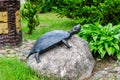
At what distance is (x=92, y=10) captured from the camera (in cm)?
1014

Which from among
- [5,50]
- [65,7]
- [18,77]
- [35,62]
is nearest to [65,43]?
[35,62]

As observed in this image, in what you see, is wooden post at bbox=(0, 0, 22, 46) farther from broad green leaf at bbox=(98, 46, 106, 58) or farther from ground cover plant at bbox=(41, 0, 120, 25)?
ground cover plant at bbox=(41, 0, 120, 25)

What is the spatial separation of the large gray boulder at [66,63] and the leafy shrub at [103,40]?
1.25ft

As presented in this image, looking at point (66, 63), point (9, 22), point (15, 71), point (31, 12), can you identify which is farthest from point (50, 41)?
point (31, 12)

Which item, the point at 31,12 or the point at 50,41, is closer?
the point at 50,41

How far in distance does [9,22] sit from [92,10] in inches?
123

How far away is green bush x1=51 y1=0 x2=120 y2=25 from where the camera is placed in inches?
384

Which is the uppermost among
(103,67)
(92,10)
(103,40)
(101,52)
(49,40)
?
(49,40)

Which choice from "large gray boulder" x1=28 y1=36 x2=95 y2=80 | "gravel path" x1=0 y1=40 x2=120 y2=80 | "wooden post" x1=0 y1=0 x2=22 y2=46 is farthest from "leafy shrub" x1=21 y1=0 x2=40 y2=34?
"large gray boulder" x1=28 y1=36 x2=95 y2=80

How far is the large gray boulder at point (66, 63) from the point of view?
5.57 meters

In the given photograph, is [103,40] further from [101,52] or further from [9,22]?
Answer: [9,22]

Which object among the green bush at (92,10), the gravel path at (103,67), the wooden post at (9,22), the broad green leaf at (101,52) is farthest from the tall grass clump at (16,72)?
the green bush at (92,10)

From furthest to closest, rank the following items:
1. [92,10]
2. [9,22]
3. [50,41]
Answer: [92,10], [9,22], [50,41]

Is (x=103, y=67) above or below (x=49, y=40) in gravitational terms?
below
